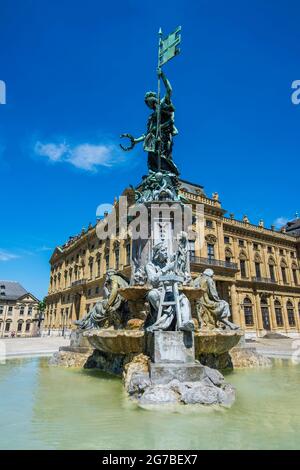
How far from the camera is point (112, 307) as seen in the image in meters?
9.40

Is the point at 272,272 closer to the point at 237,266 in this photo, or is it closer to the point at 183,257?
the point at 237,266

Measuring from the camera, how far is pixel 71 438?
3.45 meters

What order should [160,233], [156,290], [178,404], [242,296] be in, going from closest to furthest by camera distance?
[178,404], [156,290], [160,233], [242,296]

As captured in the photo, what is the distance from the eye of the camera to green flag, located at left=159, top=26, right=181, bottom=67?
36.5 ft

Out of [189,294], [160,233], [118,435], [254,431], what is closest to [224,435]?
[254,431]

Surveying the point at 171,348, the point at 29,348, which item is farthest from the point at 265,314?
the point at 171,348

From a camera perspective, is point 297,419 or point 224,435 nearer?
point 224,435

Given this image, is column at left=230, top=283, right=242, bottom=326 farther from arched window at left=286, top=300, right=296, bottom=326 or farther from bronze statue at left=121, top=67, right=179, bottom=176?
bronze statue at left=121, top=67, right=179, bottom=176

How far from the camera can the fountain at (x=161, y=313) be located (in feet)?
17.0

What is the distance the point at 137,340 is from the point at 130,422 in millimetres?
3174

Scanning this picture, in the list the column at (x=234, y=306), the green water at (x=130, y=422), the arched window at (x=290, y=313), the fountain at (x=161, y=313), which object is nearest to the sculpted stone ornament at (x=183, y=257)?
the fountain at (x=161, y=313)
